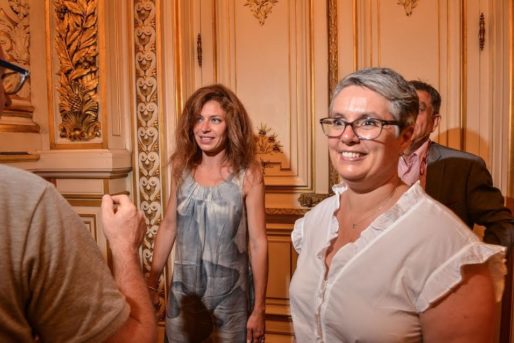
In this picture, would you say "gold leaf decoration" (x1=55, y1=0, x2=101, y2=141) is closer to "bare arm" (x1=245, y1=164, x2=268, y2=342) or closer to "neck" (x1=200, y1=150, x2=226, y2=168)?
"neck" (x1=200, y1=150, x2=226, y2=168)

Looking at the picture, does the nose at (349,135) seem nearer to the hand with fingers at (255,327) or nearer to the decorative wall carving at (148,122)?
the hand with fingers at (255,327)

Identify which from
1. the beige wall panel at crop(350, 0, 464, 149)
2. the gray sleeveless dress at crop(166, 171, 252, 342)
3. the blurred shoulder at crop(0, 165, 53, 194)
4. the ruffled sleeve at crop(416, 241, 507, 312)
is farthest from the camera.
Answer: the beige wall panel at crop(350, 0, 464, 149)

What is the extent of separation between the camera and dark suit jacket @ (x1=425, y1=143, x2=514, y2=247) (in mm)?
1582

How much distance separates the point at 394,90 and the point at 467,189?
A: 875mm

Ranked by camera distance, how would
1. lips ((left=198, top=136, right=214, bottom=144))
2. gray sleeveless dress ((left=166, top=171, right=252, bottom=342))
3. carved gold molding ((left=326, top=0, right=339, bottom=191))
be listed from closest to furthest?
gray sleeveless dress ((left=166, top=171, right=252, bottom=342)) → lips ((left=198, top=136, right=214, bottom=144)) → carved gold molding ((left=326, top=0, right=339, bottom=191))

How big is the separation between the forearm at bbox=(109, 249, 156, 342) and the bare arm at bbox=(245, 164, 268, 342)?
0.78 metres

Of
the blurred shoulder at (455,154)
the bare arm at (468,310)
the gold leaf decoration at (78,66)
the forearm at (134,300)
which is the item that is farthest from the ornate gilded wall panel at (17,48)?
the bare arm at (468,310)

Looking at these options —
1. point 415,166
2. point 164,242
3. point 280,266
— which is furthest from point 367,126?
point 280,266

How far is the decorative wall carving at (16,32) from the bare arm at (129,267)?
1.62 meters

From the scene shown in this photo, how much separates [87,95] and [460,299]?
6.95 feet

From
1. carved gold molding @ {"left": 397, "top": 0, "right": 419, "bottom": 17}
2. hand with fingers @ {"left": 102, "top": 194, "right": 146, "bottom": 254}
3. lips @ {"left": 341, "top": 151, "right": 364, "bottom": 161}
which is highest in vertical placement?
carved gold molding @ {"left": 397, "top": 0, "right": 419, "bottom": 17}

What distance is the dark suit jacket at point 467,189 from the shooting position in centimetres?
158

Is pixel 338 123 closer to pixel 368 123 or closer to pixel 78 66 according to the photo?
pixel 368 123

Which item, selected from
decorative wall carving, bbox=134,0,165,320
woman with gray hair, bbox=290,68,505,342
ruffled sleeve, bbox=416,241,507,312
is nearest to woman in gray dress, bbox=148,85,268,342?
woman with gray hair, bbox=290,68,505,342
